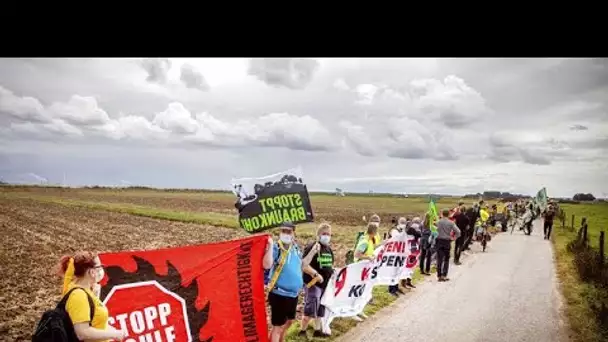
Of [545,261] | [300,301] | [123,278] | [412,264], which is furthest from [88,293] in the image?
[545,261]

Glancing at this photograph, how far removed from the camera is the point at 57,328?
2596 mm

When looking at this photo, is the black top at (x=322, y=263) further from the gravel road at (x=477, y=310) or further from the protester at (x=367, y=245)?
the protester at (x=367, y=245)

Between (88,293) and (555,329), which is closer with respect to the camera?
(88,293)

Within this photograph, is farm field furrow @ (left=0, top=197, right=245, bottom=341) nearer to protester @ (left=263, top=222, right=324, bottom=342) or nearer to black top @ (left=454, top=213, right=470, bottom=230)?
protester @ (left=263, top=222, right=324, bottom=342)

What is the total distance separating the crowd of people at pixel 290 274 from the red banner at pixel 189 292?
205mm

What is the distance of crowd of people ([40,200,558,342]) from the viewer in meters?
2.71

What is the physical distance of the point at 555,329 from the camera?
19.7 ft

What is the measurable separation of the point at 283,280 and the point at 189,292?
39.9 inches

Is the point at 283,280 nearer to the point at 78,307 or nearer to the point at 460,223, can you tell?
the point at 78,307

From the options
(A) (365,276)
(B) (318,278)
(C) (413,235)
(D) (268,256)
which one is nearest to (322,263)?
(B) (318,278)

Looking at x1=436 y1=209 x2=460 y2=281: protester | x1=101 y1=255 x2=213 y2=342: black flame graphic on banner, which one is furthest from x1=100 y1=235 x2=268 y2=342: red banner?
x1=436 y1=209 x2=460 y2=281: protester

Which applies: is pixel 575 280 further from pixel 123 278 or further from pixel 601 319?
pixel 123 278

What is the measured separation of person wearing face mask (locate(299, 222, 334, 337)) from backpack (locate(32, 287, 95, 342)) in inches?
115
